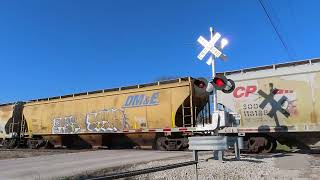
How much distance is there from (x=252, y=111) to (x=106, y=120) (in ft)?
32.7

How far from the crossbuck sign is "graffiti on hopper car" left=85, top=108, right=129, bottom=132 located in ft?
36.7

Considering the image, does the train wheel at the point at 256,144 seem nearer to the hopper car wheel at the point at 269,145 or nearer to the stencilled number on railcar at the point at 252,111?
the hopper car wheel at the point at 269,145

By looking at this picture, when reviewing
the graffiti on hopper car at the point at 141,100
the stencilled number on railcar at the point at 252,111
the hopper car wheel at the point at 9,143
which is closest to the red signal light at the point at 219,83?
the stencilled number on railcar at the point at 252,111

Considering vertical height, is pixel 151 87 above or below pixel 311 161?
above

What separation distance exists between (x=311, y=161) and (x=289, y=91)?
437cm

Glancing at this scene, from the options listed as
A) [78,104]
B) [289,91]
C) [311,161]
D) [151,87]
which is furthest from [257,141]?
[78,104]

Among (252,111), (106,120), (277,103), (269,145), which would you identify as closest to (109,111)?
(106,120)

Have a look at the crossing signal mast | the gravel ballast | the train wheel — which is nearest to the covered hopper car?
the train wheel

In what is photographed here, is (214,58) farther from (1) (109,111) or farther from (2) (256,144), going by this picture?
(1) (109,111)

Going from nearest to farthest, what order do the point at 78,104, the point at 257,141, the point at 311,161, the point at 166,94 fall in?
the point at 311,161 → the point at 257,141 → the point at 166,94 → the point at 78,104

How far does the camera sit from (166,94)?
70.3ft

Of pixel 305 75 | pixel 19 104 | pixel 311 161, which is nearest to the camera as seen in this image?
pixel 311 161

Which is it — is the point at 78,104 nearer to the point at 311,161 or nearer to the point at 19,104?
the point at 19,104

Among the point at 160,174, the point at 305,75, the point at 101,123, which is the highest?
the point at 305,75
